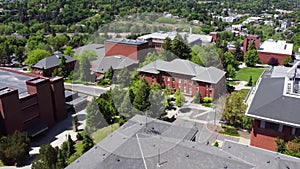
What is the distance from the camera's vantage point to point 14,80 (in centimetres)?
1212

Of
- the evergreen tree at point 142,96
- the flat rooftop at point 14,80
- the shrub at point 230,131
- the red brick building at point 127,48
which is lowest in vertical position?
the shrub at point 230,131

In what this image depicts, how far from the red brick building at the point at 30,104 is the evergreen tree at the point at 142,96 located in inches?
323

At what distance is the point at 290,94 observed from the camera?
887 centimetres

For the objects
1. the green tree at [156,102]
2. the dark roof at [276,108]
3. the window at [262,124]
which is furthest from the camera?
the window at [262,124]

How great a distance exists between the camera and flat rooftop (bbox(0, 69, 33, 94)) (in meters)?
11.4

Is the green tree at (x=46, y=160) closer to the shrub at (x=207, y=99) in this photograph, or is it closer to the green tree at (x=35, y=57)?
the shrub at (x=207, y=99)

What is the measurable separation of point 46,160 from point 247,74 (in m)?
15.9

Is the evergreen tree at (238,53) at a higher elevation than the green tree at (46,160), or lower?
higher

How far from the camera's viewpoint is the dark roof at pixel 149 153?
3545 millimetres

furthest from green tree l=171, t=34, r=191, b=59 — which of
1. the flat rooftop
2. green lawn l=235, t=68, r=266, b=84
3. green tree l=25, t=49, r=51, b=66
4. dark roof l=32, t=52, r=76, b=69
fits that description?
green tree l=25, t=49, r=51, b=66

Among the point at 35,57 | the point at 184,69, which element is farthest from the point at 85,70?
the point at 35,57

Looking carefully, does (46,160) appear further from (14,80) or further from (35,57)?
(35,57)

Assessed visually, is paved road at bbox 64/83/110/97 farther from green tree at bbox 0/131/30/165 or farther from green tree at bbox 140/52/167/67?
green tree at bbox 0/131/30/165

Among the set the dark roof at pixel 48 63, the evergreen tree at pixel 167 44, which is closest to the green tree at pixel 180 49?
the evergreen tree at pixel 167 44
